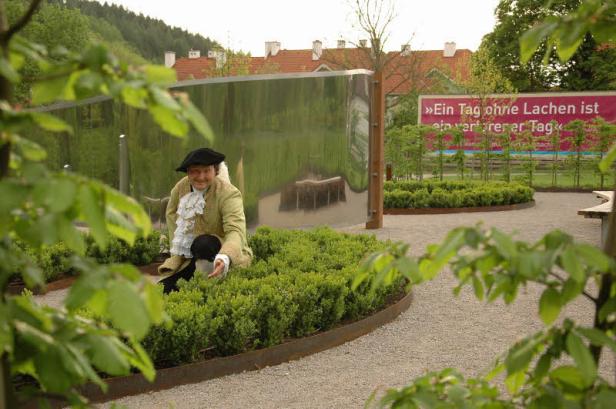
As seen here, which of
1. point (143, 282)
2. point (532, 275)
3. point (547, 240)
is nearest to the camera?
point (143, 282)

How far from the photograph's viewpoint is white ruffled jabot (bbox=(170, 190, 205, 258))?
6.98 meters

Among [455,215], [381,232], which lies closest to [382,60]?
[455,215]

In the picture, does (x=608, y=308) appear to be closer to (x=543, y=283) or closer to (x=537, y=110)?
(x=543, y=283)

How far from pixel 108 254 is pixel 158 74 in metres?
8.85

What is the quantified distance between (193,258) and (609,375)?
3.75 metres

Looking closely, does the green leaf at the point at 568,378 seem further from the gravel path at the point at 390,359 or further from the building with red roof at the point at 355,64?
the building with red roof at the point at 355,64

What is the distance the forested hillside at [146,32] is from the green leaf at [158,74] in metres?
78.5

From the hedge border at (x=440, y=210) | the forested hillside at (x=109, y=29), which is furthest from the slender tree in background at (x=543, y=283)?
the forested hillside at (x=109, y=29)

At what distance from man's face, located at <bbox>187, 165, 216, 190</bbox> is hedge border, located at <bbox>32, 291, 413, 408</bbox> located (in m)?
1.80

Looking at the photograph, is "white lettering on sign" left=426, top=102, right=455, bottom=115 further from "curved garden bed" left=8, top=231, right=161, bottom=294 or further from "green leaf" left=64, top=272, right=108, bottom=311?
"green leaf" left=64, top=272, right=108, bottom=311

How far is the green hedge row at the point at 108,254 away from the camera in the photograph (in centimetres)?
912

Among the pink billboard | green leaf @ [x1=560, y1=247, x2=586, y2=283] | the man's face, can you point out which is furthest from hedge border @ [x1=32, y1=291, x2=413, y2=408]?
the pink billboard

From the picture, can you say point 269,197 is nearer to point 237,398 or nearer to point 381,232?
point 381,232

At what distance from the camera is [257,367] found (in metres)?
5.73
